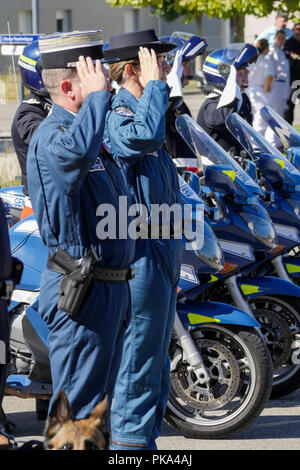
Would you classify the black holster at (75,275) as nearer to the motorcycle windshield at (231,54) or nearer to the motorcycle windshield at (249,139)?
the motorcycle windshield at (249,139)

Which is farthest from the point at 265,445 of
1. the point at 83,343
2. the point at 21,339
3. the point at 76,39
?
the point at 76,39

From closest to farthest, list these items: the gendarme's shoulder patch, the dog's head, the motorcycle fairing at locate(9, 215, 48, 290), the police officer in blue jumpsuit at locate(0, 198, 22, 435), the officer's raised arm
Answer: the dog's head < the officer's raised arm < the police officer in blue jumpsuit at locate(0, 198, 22, 435) < the gendarme's shoulder patch < the motorcycle fairing at locate(9, 215, 48, 290)

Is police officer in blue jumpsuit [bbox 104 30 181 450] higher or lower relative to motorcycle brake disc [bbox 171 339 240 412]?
higher

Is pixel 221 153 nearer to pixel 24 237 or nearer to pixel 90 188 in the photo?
pixel 24 237


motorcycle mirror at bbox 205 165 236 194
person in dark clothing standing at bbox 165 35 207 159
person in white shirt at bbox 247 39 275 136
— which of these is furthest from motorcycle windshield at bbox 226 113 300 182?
person in white shirt at bbox 247 39 275 136

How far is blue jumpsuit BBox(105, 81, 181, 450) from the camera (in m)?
4.34

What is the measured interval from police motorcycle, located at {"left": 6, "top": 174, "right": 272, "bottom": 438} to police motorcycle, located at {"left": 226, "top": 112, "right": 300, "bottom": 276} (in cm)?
120

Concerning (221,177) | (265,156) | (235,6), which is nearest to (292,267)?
(265,156)

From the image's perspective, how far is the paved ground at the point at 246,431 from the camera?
503 cm

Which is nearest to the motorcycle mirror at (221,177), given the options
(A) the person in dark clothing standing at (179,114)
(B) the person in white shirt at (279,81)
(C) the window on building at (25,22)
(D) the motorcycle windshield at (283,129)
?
(A) the person in dark clothing standing at (179,114)

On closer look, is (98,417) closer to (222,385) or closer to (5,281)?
(5,281)

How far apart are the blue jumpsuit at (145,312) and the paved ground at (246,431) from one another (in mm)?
621

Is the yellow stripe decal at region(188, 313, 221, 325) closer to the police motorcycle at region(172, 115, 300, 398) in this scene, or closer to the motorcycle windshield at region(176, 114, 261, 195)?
the police motorcycle at region(172, 115, 300, 398)

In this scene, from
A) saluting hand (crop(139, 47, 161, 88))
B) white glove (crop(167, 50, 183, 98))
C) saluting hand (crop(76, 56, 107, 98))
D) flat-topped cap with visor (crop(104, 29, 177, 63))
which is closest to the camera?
saluting hand (crop(76, 56, 107, 98))
